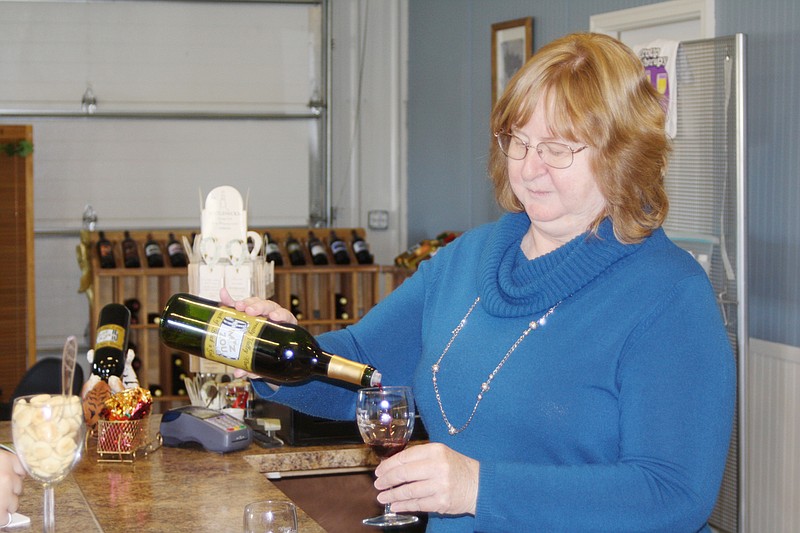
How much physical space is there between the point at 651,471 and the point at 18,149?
5.41 metres

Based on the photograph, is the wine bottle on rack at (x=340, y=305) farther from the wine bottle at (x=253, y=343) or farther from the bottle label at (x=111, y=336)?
the wine bottle at (x=253, y=343)

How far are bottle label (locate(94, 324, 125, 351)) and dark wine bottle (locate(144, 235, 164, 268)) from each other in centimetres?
324

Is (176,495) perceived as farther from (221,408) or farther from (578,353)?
(578,353)

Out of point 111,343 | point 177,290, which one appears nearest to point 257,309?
point 111,343

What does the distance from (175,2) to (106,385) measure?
5016 mm

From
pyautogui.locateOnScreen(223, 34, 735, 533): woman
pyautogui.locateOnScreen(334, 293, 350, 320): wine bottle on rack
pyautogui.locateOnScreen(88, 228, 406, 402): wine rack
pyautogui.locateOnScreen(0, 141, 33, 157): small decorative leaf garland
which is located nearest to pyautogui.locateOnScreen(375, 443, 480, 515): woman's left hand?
pyautogui.locateOnScreen(223, 34, 735, 533): woman

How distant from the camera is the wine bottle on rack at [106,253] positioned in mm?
5941

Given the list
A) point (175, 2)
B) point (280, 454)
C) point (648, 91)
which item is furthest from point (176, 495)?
point (175, 2)

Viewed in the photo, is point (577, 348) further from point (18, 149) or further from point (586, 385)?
point (18, 149)

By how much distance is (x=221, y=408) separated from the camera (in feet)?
9.62

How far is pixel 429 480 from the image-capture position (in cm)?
144

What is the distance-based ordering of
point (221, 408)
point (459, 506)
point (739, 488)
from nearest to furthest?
point (459, 506) < point (221, 408) < point (739, 488)

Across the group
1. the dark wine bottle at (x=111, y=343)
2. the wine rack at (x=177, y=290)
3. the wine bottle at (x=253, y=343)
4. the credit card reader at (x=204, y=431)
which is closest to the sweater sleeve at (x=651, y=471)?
the wine bottle at (x=253, y=343)

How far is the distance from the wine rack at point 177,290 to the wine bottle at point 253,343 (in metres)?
3.81
